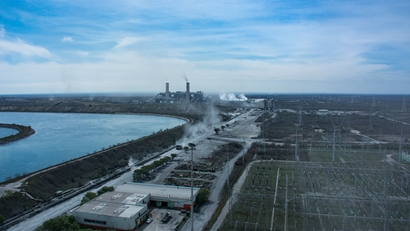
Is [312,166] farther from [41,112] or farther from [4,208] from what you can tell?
[41,112]

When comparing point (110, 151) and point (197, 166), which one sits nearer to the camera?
point (197, 166)

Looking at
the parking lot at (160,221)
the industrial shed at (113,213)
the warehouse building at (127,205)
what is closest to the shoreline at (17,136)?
the warehouse building at (127,205)

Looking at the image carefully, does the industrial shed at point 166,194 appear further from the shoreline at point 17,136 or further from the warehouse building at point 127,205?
the shoreline at point 17,136

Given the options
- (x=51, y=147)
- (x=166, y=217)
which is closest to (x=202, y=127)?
(x=51, y=147)

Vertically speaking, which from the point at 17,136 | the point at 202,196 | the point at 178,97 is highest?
the point at 178,97

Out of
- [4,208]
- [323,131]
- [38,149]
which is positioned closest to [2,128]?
[38,149]

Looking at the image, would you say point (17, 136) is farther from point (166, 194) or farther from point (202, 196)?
point (202, 196)
